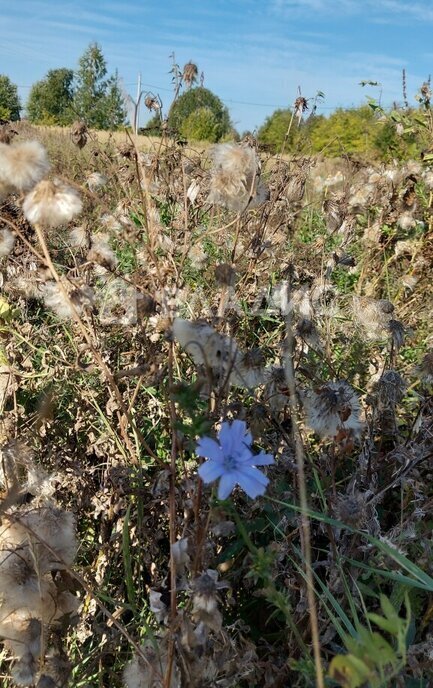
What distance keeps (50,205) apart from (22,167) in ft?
0.30

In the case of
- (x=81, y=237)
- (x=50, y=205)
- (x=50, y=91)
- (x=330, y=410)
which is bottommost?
(x=330, y=410)

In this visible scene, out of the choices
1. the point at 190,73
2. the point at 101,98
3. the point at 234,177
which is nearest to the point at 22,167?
the point at 234,177

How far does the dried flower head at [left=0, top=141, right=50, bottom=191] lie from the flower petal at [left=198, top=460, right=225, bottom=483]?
63 centimetres

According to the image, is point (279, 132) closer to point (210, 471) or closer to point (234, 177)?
point (234, 177)

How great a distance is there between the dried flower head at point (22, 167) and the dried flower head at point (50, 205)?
2 centimetres

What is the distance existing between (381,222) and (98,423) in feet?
7.13

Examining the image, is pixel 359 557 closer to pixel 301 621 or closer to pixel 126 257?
pixel 301 621

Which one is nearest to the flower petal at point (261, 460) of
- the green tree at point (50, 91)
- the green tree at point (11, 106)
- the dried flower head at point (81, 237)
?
the dried flower head at point (81, 237)

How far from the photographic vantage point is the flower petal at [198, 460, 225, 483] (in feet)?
2.89

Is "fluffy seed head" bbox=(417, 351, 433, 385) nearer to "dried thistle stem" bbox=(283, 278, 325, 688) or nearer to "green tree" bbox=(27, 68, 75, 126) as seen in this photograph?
"dried thistle stem" bbox=(283, 278, 325, 688)

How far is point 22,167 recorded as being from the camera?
1.21 m

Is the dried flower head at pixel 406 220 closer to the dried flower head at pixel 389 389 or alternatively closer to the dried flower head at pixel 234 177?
the dried flower head at pixel 389 389

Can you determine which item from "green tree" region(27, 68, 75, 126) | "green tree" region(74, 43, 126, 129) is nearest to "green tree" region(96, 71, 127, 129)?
"green tree" region(74, 43, 126, 129)

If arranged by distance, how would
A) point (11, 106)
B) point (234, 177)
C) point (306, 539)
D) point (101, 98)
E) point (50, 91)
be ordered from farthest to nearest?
A: point (50, 91) → point (11, 106) → point (101, 98) → point (234, 177) → point (306, 539)
